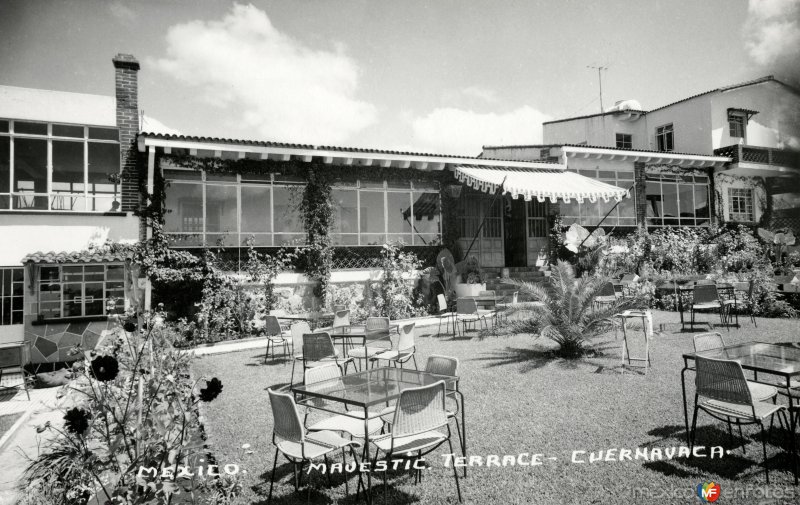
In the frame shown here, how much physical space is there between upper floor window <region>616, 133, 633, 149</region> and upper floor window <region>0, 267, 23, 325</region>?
81.3 ft

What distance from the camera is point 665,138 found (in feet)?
79.8

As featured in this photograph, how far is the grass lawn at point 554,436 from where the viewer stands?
414cm

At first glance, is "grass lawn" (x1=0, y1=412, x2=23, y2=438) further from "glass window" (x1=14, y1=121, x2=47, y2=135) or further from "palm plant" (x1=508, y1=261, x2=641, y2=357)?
"glass window" (x1=14, y1=121, x2=47, y2=135)

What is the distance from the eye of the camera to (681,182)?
20.1m

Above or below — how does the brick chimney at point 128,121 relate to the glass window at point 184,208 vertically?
above

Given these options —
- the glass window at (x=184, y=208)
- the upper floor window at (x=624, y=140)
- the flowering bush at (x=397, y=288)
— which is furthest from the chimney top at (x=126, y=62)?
the upper floor window at (x=624, y=140)

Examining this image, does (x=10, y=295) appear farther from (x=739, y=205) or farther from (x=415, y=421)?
(x=739, y=205)

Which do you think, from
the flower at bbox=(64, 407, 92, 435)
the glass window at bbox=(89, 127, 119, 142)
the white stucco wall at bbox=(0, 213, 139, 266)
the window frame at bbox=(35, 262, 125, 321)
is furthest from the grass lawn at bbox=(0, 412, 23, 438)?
the glass window at bbox=(89, 127, 119, 142)

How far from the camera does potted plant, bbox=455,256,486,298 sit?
1473 centimetres

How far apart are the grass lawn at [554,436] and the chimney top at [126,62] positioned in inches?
337

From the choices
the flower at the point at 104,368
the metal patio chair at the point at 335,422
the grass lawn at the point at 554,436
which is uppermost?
the flower at the point at 104,368

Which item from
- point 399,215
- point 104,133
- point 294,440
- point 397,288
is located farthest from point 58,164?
point 294,440

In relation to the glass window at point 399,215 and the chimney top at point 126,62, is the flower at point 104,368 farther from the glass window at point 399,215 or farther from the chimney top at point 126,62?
the glass window at point 399,215

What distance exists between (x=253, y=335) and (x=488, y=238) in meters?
8.86
